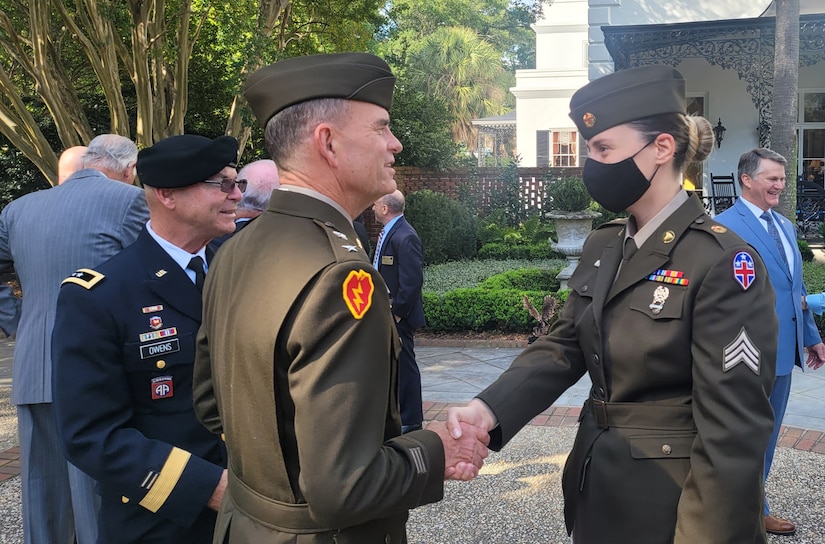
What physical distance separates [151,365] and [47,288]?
1.26m

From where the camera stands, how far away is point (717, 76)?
56.6 ft

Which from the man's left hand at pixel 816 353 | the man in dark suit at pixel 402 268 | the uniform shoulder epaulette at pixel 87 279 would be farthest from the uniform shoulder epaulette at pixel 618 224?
the man in dark suit at pixel 402 268

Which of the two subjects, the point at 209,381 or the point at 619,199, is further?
the point at 619,199

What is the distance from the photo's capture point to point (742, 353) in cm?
184

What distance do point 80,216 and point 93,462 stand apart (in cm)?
146

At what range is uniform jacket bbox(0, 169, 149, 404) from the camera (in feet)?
10.4

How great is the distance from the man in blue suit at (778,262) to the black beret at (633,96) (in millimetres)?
2256

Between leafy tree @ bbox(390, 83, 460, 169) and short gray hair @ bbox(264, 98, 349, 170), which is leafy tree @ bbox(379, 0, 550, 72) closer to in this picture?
leafy tree @ bbox(390, 83, 460, 169)

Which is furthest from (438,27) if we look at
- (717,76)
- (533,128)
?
(717,76)

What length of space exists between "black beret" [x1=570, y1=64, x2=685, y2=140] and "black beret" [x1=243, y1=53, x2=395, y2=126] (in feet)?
2.51

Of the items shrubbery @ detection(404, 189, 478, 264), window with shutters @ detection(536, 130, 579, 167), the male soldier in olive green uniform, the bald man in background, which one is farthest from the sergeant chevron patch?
window with shutters @ detection(536, 130, 579, 167)

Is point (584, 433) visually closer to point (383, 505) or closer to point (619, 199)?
point (619, 199)


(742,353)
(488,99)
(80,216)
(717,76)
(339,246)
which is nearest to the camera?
(339,246)

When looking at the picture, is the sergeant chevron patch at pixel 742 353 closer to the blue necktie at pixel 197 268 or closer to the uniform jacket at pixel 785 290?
the blue necktie at pixel 197 268
